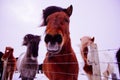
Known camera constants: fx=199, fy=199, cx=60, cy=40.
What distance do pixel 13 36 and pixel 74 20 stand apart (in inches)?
37.0

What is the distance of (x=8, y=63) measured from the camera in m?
2.65

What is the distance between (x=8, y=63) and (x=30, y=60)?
45 centimetres

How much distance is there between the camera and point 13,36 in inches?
107

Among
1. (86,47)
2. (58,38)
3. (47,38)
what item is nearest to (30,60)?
(47,38)

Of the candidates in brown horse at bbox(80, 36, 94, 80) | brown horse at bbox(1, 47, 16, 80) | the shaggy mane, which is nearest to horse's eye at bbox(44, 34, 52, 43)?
the shaggy mane

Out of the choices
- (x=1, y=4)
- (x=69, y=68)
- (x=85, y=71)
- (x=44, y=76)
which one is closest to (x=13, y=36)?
(x=1, y=4)

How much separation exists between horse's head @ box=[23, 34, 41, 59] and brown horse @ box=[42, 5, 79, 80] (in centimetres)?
20

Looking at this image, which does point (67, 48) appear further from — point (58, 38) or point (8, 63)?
point (8, 63)

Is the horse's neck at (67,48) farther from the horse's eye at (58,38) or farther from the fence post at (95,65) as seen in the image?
the fence post at (95,65)

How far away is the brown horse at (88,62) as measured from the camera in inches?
72.6

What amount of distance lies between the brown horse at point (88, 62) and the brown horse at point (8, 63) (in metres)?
1.01

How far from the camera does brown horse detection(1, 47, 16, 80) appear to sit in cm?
259

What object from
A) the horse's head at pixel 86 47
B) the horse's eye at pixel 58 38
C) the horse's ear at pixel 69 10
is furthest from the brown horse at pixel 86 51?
the horse's ear at pixel 69 10

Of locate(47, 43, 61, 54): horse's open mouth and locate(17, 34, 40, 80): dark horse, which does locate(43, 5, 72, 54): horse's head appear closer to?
locate(47, 43, 61, 54): horse's open mouth
